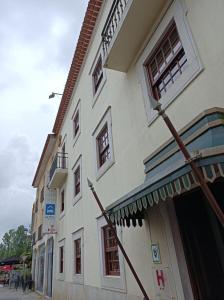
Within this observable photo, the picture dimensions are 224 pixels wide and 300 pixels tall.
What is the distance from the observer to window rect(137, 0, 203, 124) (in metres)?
4.41

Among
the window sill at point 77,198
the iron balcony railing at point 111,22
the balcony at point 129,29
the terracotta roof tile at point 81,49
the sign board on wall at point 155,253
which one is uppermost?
the terracotta roof tile at point 81,49

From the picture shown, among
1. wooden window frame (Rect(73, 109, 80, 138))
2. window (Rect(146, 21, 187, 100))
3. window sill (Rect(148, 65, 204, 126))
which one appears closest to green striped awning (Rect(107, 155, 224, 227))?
window sill (Rect(148, 65, 204, 126))

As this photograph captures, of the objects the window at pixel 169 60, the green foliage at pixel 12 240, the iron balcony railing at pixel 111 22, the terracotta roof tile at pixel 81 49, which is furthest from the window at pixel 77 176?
the green foliage at pixel 12 240

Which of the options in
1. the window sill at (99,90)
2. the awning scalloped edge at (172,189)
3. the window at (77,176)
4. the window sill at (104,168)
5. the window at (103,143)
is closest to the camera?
the awning scalloped edge at (172,189)

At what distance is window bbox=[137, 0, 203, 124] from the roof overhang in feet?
→ 41.7

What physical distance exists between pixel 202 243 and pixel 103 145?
4934mm

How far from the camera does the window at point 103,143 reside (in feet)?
25.3

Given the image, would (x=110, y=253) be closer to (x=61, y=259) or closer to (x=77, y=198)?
(x=77, y=198)

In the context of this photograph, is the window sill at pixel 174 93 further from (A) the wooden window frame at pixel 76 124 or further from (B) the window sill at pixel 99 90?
(A) the wooden window frame at pixel 76 124

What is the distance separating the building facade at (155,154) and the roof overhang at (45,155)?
28.5ft

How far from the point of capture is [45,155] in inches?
781

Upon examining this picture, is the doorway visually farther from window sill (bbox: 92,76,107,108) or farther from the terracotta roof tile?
the terracotta roof tile

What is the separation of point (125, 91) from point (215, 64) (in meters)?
3.23

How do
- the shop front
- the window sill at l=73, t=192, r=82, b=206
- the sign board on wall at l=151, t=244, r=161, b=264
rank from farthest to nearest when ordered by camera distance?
the window sill at l=73, t=192, r=82, b=206, the sign board on wall at l=151, t=244, r=161, b=264, the shop front
